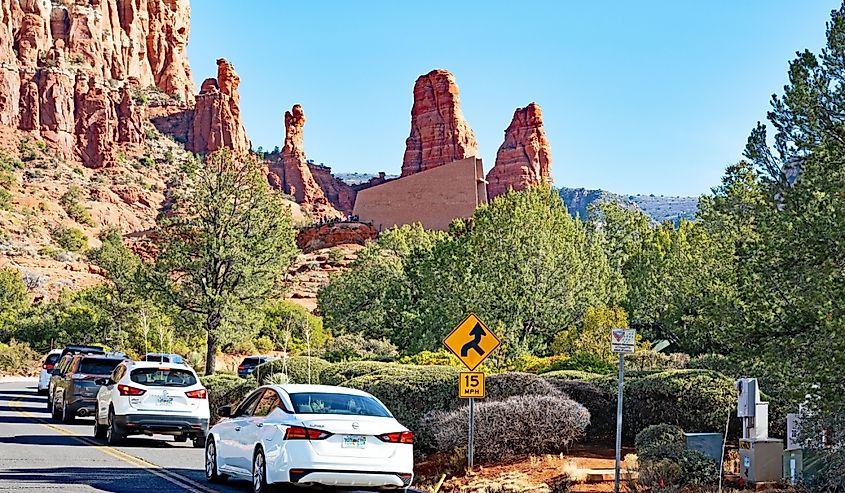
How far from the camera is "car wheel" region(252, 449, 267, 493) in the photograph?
1322 centimetres

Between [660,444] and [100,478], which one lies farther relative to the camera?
[660,444]

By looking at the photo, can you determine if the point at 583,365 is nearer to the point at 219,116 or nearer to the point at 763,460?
the point at 763,460

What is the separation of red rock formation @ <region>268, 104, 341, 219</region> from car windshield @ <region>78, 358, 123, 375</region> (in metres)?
152

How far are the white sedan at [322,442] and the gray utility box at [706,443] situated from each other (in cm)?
481

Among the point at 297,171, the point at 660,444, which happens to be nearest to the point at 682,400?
the point at 660,444

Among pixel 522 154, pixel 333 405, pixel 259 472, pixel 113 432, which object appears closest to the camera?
pixel 259 472

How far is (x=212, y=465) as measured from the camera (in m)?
15.2

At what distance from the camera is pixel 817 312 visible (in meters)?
12.1

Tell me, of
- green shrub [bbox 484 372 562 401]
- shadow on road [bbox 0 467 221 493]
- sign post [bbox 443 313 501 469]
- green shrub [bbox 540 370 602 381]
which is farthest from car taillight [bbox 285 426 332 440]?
green shrub [bbox 540 370 602 381]

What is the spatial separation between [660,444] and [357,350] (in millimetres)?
27562

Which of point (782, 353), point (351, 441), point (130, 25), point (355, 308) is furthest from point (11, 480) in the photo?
point (130, 25)

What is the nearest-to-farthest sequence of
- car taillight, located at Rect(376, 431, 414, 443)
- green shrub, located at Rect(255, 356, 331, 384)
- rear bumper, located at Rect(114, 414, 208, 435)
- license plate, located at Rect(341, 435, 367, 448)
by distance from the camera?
license plate, located at Rect(341, 435, 367, 448) → car taillight, located at Rect(376, 431, 414, 443) → rear bumper, located at Rect(114, 414, 208, 435) → green shrub, located at Rect(255, 356, 331, 384)

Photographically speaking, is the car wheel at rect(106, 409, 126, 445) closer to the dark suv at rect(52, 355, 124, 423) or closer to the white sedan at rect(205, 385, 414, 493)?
the dark suv at rect(52, 355, 124, 423)

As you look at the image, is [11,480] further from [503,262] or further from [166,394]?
[503,262]
